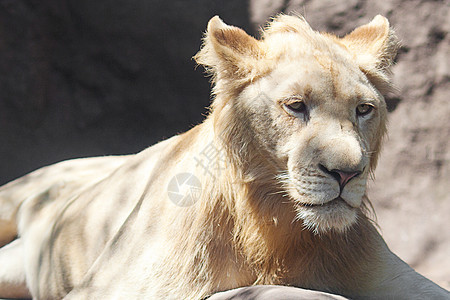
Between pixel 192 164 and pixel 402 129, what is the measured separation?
2553 millimetres

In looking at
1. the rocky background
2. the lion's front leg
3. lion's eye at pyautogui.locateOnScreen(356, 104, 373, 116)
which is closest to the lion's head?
lion's eye at pyautogui.locateOnScreen(356, 104, 373, 116)

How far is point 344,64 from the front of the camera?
2701 mm

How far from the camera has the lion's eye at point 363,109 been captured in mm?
2625

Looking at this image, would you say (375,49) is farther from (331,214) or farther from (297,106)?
(331,214)

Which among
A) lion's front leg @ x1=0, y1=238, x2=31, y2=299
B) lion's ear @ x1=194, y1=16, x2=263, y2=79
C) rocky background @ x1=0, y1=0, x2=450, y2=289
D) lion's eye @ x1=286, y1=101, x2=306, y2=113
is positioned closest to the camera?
lion's eye @ x1=286, y1=101, x2=306, y2=113

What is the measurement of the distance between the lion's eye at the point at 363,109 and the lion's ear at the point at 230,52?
51 cm

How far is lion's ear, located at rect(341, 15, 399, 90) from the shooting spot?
9.37ft

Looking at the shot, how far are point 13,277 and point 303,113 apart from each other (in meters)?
2.68

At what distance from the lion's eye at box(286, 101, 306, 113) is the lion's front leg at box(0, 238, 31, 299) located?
2604mm

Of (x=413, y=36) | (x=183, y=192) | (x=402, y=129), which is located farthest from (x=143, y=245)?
(x=413, y=36)

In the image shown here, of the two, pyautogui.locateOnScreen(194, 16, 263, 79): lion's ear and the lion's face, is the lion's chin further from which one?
pyautogui.locateOnScreen(194, 16, 263, 79): lion's ear

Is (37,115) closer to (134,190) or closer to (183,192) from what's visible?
(134,190)

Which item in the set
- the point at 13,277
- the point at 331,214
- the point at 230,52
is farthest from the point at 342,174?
the point at 13,277

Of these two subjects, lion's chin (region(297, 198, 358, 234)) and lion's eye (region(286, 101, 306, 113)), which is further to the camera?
lion's eye (region(286, 101, 306, 113))
